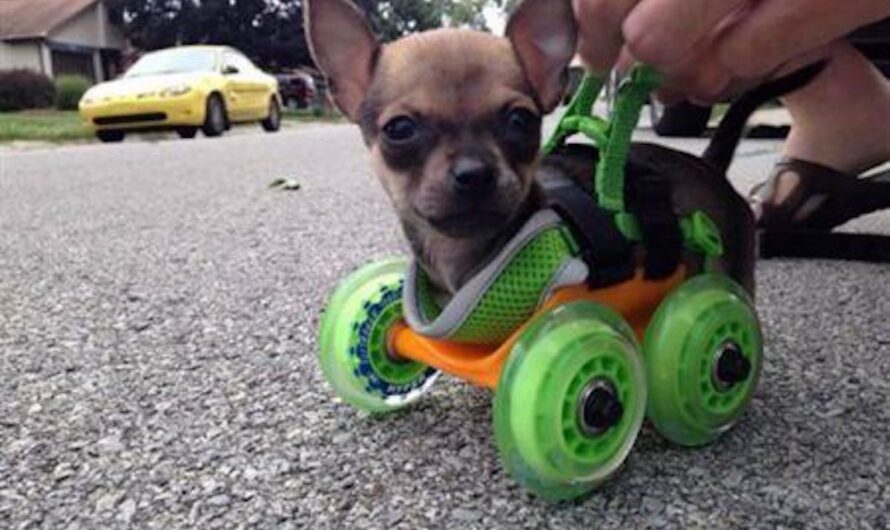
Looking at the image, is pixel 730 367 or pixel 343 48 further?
pixel 343 48

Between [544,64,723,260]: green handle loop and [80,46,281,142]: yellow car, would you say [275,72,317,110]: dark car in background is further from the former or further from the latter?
[544,64,723,260]: green handle loop

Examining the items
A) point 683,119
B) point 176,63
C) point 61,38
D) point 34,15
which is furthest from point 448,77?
point 34,15

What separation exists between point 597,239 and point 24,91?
22.0 metres

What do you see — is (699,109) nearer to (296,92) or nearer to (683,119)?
(683,119)

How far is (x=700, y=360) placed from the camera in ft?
4.33

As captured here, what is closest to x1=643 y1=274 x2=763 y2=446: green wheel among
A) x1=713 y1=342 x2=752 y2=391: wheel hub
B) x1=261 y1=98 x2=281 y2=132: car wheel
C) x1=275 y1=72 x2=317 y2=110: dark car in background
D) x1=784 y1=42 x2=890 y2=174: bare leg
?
x1=713 y1=342 x2=752 y2=391: wheel hub

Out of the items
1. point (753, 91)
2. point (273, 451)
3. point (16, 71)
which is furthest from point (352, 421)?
point (16, 71)

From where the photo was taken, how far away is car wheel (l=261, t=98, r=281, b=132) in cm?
1336

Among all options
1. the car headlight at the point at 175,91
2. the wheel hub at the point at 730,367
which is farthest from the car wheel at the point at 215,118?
the wheel hub at the point at 730,367

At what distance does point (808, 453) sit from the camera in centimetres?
134

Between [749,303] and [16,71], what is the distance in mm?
23181

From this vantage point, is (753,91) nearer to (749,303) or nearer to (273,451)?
(749,303)

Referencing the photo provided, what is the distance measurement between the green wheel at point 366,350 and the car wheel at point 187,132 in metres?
10.1

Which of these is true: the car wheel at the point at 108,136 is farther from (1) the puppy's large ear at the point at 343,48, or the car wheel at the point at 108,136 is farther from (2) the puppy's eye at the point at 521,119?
(2) the puppy's eye at the point at 521,119
